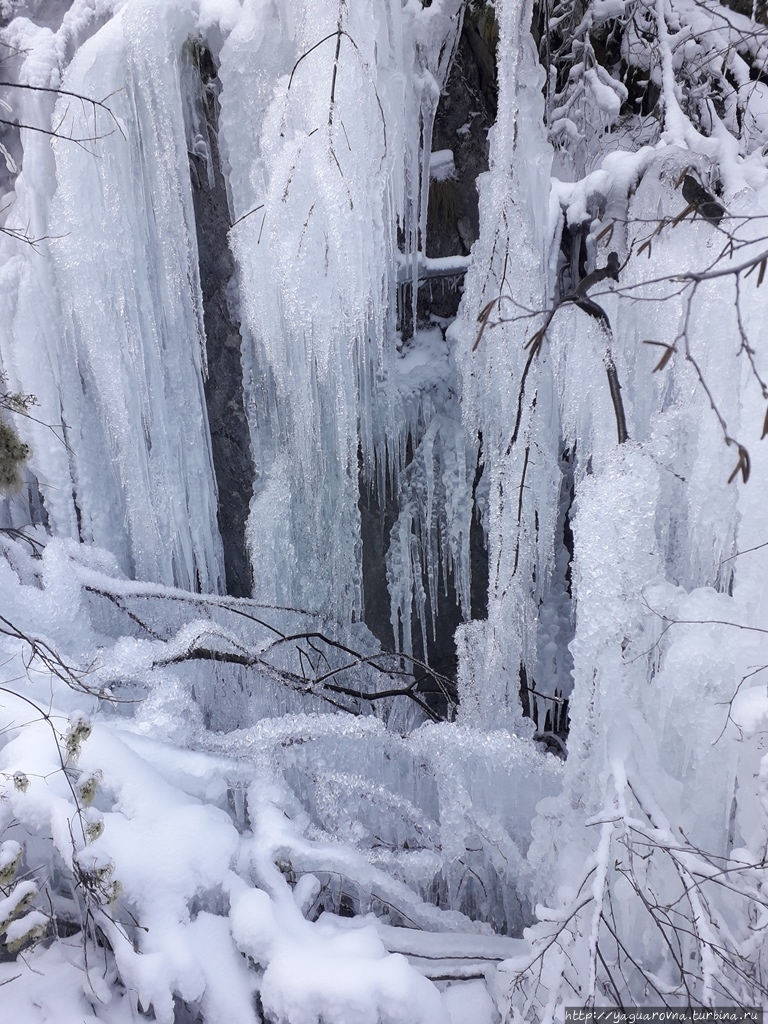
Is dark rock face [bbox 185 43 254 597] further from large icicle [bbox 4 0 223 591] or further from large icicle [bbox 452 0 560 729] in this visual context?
large icicle [bbox 452 0 560 729]

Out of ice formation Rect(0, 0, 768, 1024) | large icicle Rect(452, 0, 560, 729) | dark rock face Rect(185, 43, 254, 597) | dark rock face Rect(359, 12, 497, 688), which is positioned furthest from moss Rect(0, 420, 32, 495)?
large icicle Rect(452, 0, 560, 729)

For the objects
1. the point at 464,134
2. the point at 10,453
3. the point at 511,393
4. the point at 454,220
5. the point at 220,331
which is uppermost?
the point at 464,134

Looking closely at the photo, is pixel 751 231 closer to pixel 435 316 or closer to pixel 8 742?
pixel 435 316

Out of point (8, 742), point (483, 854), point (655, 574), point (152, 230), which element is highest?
point (152, 230)

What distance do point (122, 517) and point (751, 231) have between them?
2.79 meters

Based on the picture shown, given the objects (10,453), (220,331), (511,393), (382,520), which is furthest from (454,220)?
(10,453)

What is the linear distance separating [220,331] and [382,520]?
1134mm

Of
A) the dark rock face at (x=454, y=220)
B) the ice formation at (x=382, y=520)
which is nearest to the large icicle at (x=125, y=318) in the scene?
the ice formation at (x=382, y=520)

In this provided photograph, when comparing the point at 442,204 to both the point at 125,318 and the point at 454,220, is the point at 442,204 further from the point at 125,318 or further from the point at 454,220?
the point at 125,318

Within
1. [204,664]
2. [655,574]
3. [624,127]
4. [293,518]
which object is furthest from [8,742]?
[624,127]

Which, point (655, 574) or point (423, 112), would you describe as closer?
point (655, 574)

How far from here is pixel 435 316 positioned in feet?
9.28

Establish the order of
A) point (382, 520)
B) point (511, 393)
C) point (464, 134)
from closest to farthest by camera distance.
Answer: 1. point (511, 393)
2. point (464, 134)
3. point (382, 520)

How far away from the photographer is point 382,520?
121 inches
